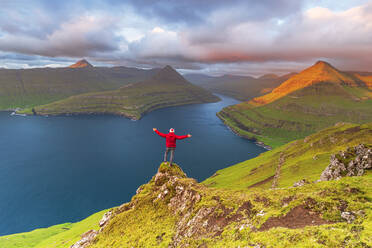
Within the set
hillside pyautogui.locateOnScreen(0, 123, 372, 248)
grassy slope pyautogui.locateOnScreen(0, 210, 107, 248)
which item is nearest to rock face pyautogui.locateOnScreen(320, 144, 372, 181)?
hillside pyautogui.locateOnScreen(0, 123, 372, 248)

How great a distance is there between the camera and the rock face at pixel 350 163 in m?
43.6

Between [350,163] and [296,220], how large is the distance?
4613 centimetres

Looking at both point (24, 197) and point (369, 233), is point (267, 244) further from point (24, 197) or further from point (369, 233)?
point (24, 197)

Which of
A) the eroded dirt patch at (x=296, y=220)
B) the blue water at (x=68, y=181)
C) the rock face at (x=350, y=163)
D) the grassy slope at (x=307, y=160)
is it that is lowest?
the blue water at (x=68, y=181)

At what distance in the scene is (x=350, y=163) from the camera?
166 ft

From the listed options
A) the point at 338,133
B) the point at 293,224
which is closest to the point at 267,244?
the point at 293,224

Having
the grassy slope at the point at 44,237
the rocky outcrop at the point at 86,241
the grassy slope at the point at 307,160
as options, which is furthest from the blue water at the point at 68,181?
the rocky outcrop at the point at 86,241

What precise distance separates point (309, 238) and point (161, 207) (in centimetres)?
2267

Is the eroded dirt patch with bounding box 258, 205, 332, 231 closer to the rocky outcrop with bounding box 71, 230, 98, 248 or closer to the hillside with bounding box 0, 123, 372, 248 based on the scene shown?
the hillside with bounding box 0, 123, 372, 248

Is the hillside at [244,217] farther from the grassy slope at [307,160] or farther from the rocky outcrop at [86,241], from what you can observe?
the grassy slope at [307,160]

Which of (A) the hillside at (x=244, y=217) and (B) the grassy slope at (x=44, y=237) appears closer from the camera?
(A) the hillside at (x=244, y=217)

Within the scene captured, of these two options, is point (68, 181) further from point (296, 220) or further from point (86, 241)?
point (296, 220)

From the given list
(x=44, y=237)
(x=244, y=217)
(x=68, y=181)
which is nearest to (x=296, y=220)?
(x=244, y=217)

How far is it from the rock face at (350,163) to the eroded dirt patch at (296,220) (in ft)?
117
